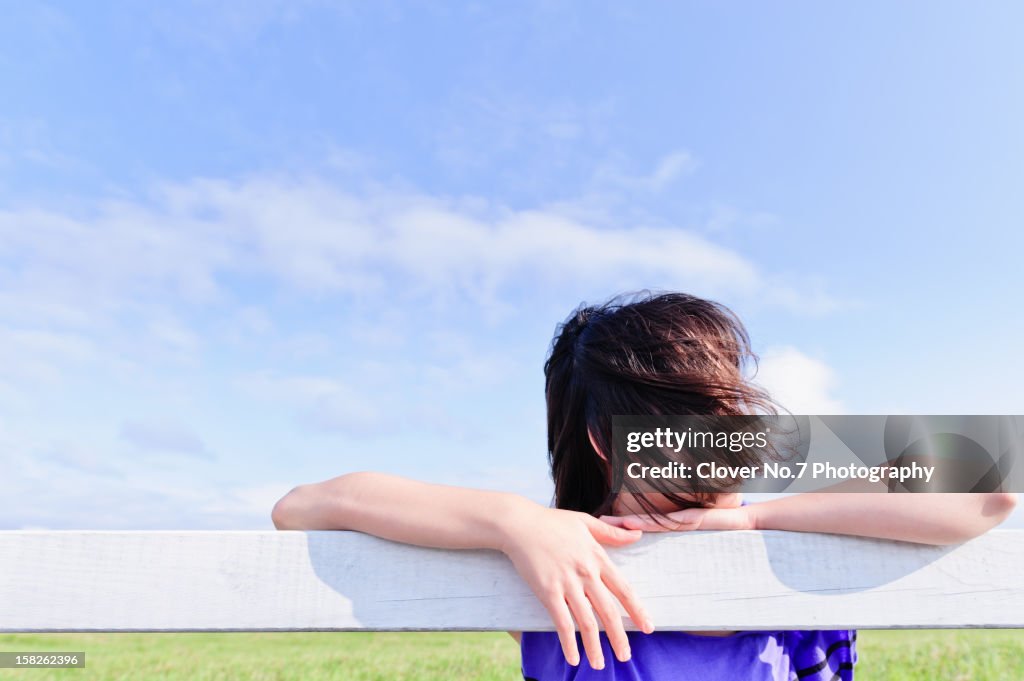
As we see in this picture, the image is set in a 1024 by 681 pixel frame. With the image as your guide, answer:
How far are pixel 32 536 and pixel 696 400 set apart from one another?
55.3 inches

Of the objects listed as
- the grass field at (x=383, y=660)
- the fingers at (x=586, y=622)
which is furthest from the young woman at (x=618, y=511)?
the grass field at (x=383, y=660)

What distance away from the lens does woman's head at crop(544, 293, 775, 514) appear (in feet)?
5.90

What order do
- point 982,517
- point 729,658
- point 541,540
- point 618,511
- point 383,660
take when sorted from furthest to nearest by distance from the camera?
point 383,660 < point 618,511 < point 729,658 < point 982,517 < point 541,540

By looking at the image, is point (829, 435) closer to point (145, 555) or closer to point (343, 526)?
point (343, 526)

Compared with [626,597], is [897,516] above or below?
above

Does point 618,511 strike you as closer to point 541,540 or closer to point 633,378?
point 633,378

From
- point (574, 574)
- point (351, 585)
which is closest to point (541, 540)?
point (574, 574)

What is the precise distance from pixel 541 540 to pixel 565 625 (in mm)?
157

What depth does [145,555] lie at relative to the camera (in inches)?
55.2

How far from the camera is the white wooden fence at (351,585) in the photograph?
140cm

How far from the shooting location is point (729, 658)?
1692 mm

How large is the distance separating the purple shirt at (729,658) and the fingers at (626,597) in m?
0.33

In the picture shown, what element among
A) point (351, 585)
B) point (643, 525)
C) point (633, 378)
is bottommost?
point (351, 585)

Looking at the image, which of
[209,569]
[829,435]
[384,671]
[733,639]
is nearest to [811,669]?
[733,639]
